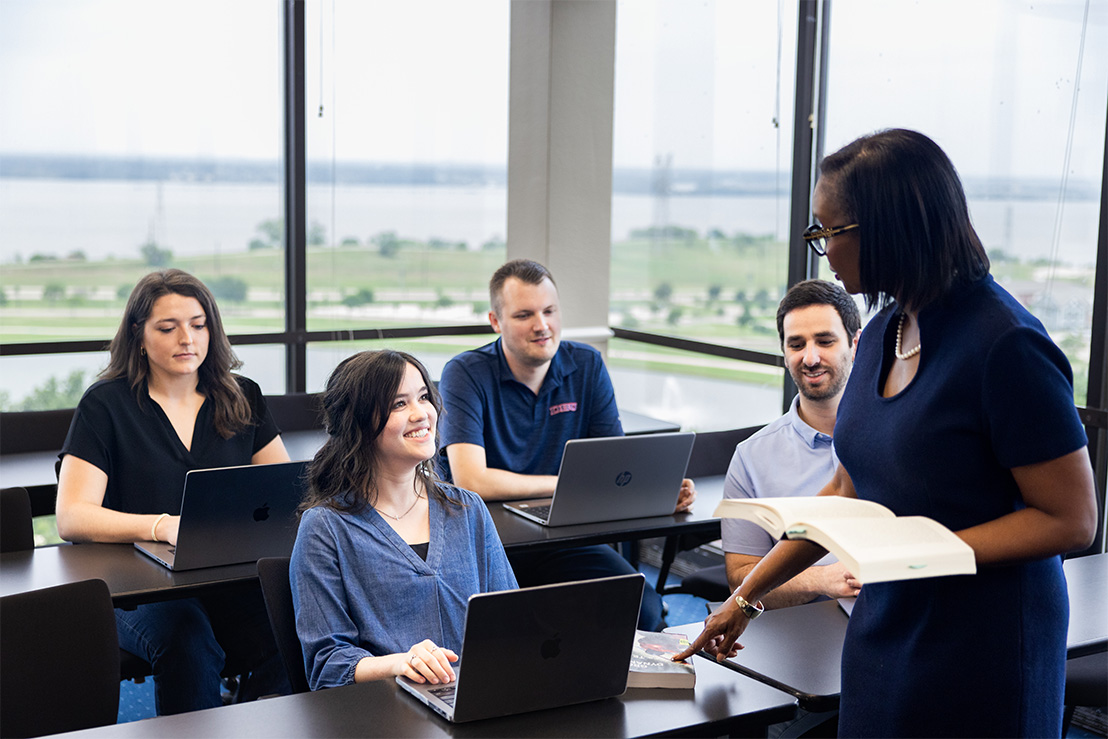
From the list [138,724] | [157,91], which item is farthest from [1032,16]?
[157,91]

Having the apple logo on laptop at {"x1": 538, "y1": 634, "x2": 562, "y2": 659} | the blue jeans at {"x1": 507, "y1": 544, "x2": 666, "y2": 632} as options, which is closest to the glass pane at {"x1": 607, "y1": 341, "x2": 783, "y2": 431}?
the blue jeans at {"x1": 507, "y1": 544, "x2": 666, "y2": 632}

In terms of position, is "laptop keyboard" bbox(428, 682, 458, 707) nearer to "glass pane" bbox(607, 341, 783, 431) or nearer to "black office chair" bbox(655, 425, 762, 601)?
"black office chair" bbox(655, 425, 762, 601)

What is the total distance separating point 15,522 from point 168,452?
422 millimetres

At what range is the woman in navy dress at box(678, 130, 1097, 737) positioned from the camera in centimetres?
122

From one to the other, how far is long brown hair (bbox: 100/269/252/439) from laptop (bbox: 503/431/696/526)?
0.83 meters

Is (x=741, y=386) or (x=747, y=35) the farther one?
(x=741, y=386)

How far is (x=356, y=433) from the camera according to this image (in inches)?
83.4

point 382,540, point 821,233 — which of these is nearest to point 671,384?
point 382,540

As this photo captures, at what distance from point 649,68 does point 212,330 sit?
3.08m

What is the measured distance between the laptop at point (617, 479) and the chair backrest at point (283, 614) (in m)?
0.83

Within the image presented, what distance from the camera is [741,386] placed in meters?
5.84

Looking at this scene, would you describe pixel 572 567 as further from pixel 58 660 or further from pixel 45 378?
pixel 45 378

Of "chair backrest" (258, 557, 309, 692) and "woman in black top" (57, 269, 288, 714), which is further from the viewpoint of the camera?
"woman in black top" (57, 269, 288, 714)

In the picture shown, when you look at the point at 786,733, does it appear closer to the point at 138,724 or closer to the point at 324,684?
the point at 324,684
